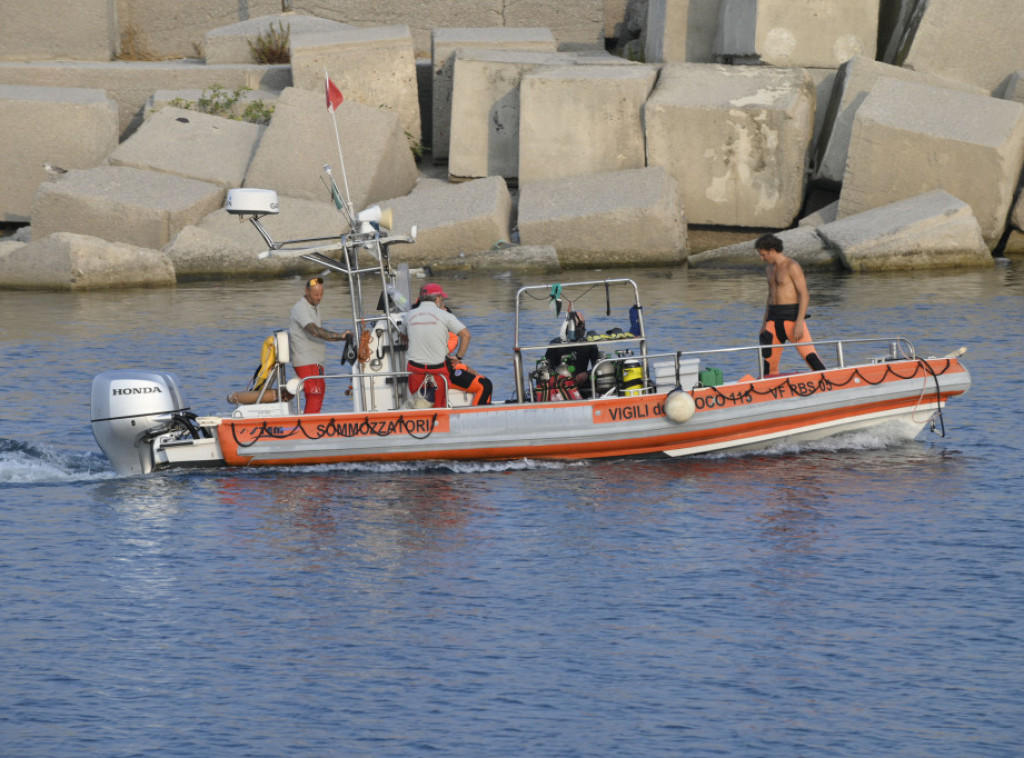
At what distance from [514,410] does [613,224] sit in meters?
11.9

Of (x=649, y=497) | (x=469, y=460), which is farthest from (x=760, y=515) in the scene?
(x=469, y=460)

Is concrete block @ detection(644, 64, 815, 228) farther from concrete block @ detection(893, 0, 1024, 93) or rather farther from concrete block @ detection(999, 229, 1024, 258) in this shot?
concrete block @ detection(999, 229, 1024, 258)

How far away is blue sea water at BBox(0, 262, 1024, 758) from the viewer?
852 cm

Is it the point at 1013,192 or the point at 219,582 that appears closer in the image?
the point at 219,582

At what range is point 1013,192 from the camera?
2548 cm

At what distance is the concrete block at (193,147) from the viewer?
86.1 ft

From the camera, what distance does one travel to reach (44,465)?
46.3 feet

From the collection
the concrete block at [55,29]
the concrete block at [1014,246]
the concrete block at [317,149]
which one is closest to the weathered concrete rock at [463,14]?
the concrete block at [55,29]

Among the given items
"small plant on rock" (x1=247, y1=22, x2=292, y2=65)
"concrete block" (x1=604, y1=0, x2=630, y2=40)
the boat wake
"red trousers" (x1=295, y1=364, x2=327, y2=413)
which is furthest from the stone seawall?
"red trousers" (x1=295, y1=364, x2=327, y2=413)

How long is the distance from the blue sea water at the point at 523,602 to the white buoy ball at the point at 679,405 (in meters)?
0.53

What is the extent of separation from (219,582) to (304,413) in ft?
10.4

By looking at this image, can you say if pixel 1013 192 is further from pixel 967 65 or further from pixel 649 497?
pixel 649 497

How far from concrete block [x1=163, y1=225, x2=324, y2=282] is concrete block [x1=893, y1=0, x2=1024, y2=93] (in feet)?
34.9

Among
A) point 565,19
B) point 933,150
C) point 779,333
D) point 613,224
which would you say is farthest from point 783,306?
point 565,19
